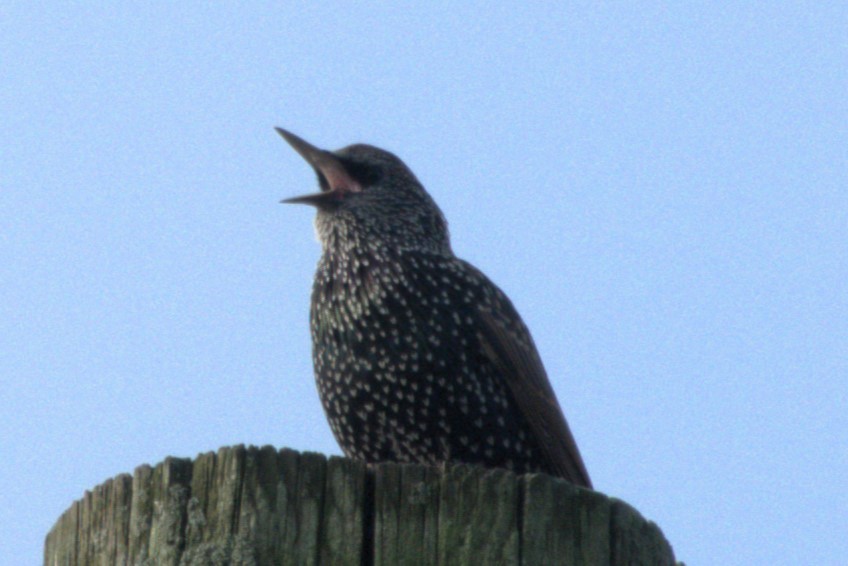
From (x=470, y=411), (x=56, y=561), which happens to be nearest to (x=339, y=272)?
(x=470, y=411)

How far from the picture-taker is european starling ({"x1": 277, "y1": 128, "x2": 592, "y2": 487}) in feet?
15.7

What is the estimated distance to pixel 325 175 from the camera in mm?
6090

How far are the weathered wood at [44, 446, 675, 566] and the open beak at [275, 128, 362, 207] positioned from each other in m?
3.22

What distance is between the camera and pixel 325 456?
271 centimetres

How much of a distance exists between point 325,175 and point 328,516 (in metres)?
3.57

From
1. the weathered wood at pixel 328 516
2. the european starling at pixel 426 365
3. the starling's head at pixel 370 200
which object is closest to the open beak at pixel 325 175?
the starling's head at pixel 370 200

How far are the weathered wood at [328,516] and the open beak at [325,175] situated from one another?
3.22 metres

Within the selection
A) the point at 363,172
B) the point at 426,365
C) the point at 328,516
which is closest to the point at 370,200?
the point at 363,172

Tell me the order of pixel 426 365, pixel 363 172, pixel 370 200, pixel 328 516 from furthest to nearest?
pixel 363 172 < pixel 370 200 < pixel 426 365 < pixel 328 516

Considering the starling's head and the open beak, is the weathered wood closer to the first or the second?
the starling's head

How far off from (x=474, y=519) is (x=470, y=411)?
210 centimetres

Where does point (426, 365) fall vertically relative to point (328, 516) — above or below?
above

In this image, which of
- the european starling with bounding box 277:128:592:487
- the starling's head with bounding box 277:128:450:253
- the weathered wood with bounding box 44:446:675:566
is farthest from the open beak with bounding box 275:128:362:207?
the weathered wood with bounding box 44:446:675:566

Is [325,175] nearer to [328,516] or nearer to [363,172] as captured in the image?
[363,172]
